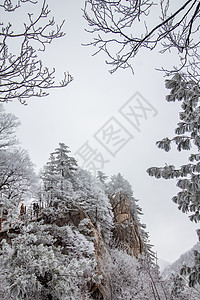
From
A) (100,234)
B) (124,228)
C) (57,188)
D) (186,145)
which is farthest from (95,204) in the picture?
(186,145)

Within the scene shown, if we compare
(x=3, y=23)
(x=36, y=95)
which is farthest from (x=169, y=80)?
(x=3, y=23)

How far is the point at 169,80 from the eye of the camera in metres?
4.79

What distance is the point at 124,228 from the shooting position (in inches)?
859

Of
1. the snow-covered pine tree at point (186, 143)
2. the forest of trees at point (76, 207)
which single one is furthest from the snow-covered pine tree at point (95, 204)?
the snow-covered pine tree at point (186, 143)

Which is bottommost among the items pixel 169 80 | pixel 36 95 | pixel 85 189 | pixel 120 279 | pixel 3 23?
pixel 120 279

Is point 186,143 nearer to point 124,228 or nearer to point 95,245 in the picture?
point 95,245

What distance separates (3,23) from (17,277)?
6.52m

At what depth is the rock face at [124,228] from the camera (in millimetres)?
Result: 20972

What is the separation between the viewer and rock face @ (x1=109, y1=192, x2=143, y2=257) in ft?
68.8

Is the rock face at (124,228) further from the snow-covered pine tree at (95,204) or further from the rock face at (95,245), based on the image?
the rock face at (95,245)

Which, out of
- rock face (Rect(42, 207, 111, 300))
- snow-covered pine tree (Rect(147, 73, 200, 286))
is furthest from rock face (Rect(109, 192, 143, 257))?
snow-covered pine tree (Rect(147, 73, 200, 286))

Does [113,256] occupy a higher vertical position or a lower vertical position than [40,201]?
lower

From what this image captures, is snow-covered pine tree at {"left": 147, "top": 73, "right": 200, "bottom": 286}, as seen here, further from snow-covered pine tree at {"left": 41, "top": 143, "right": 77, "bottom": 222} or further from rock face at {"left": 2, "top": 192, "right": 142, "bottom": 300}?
snow-covered pine tree at {"left": 41, "top": 143, "right": 77, "bottom": 222}

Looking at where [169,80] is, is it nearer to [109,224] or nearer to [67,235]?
[67,235]
